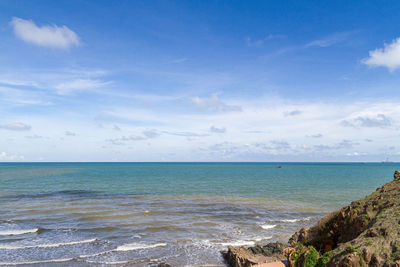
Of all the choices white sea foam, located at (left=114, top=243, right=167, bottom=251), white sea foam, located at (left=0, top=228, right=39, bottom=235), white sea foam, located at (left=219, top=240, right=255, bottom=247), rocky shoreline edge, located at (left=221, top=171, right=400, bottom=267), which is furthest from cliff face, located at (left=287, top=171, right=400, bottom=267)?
white sea foam, located at (left=0, top=228, right=39, bottom=235)

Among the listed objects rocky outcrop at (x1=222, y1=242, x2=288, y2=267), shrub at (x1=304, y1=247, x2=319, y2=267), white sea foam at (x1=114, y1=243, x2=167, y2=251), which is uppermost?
shrub at (x1=304, y1=247, x2=319, y2=267)

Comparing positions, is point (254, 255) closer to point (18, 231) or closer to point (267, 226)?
point (267, 226)

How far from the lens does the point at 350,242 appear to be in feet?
28.0

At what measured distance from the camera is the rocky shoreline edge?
7410 millimetres

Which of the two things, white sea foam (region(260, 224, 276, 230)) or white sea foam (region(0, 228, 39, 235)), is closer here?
white sea foam (region(0, 228, 39, 235))

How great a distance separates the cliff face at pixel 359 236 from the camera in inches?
290

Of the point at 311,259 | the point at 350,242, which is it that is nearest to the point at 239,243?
the point at 311,259

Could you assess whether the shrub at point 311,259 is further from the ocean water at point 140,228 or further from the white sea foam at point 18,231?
the white sea foam at point 18,231

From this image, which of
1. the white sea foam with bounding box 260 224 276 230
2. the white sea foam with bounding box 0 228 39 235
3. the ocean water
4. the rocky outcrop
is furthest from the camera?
the white sea foam with bounding box 260 224 276 230

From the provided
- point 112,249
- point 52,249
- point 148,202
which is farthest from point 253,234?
point 148,202

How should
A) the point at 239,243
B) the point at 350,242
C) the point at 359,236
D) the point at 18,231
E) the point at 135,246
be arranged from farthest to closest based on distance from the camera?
the point at 18,231 < the point at 239,243 < the point at 135,246 < the point at 359,236 < the point at 350,242

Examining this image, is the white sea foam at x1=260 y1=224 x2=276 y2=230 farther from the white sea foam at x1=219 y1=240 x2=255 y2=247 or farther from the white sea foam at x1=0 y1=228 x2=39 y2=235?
the white sea foam at x1=0 y1=228 x2=39 y2=235

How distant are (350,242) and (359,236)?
575 millimetres

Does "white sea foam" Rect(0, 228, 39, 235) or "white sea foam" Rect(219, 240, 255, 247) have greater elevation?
"white sea foam" Rect(0, 228, 39, 235)
